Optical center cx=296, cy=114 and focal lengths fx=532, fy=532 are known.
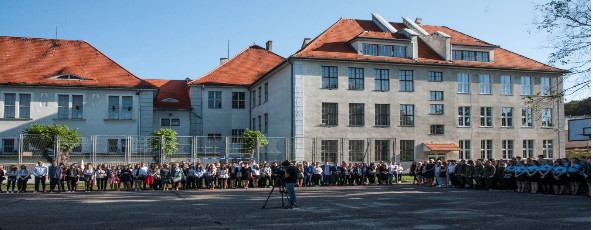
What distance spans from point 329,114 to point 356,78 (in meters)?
3.21

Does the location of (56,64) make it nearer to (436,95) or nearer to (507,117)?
(436,95)

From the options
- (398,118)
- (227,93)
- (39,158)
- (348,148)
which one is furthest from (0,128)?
(398,118)

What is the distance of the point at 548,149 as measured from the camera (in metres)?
40.9

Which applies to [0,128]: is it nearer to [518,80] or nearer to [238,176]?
[238,176]

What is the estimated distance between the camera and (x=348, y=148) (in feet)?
118

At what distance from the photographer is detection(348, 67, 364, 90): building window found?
36544mm

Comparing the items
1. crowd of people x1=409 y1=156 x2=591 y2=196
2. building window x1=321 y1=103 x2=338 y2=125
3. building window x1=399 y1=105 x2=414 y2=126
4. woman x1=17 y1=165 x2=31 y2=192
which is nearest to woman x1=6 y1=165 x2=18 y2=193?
woman x1=17 y1=165 x2=31 y2=192

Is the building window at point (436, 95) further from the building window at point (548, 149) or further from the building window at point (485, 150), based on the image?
the building window at point (548, 149)

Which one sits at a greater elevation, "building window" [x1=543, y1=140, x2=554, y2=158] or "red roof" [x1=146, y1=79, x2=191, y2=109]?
"red roof" [x1=146, y1=79, x2=191, y2=109]

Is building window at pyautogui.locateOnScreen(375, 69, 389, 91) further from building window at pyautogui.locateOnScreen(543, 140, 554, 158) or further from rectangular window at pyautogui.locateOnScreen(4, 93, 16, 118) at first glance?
rectangular window at pyautogui.locateOnScreen(4, 93, 16, 118)

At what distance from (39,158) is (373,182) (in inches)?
709

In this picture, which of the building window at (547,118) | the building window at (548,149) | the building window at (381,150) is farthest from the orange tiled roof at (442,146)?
the building window at (547,118)

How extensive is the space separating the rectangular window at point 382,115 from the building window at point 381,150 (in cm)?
126

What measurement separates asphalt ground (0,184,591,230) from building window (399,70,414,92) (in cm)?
1944
